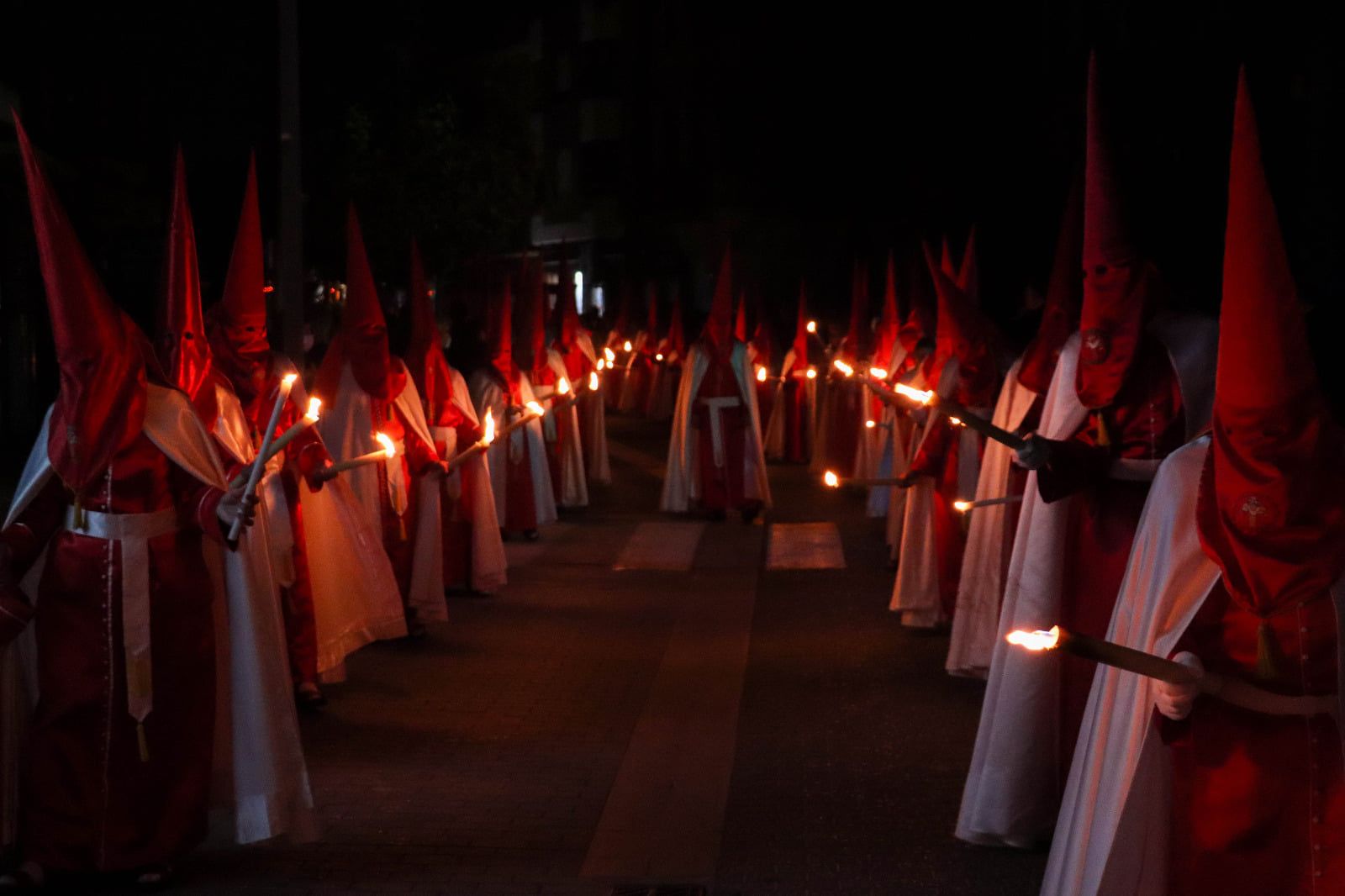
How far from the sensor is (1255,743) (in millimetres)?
3887

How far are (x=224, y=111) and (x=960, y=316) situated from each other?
15.5 metres

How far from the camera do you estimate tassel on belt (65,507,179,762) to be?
226 inches

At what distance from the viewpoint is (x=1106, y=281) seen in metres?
5.53

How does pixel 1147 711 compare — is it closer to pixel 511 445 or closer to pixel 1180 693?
pixel 1180 693

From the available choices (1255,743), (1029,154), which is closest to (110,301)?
(1255,743)

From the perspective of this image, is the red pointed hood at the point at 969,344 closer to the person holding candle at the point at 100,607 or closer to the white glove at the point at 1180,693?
the person holding candle at the point at 100,607

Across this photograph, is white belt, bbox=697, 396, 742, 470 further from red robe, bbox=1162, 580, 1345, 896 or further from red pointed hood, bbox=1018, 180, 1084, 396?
red robe, bbox=1162, 580, 1345, 896

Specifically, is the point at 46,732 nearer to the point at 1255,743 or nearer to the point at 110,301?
the point at 110,301

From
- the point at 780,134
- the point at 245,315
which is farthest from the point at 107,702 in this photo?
the point at 780,134

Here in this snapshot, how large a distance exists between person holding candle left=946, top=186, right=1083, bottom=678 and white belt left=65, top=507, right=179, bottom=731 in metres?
3.52

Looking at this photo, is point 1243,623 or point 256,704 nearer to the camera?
point 1243,623

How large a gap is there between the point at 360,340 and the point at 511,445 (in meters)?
5.56

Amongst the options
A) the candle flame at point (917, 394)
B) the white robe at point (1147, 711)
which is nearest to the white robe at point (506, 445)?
the candle flame at point (917, 394)

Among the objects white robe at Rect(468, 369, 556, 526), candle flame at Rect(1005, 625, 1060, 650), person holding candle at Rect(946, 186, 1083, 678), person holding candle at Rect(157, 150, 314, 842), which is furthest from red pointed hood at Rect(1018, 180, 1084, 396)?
white robe at Rect(468, 369, 556, 526)
